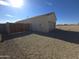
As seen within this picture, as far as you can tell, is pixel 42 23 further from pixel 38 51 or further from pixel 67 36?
pixel 38 51

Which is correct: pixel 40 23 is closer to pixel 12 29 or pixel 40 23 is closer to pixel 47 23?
pixel 47 23

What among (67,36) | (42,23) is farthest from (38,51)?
(42,23)

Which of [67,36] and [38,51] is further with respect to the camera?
[67,36]

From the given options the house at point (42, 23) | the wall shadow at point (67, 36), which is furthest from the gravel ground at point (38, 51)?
the house at point (42, 23)

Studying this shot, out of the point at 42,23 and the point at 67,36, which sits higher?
the point at 42,23

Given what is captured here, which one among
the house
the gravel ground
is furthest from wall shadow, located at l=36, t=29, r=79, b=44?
the house

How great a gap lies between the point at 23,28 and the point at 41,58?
57.8 ft

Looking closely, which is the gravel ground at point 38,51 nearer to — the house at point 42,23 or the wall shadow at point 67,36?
the wall shadow at point 67,36

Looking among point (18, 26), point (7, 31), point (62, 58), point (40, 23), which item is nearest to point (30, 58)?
point (62, 58)

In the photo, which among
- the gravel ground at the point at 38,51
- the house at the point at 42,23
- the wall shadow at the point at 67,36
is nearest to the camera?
the gravel ground at the point at 38,51

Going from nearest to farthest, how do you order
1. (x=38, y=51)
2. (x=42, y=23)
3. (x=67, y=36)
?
(x=38, y=51) < (x=67, y=36) < (x=42, y=23)

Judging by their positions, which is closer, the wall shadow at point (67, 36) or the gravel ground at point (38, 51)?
the gravel ground at point (38, 51)

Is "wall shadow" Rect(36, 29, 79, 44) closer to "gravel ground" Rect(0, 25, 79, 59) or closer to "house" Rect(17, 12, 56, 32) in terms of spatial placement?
"gravel ground" Rect(0, 25, 79, 59)

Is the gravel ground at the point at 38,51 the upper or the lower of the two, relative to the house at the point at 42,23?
lower
